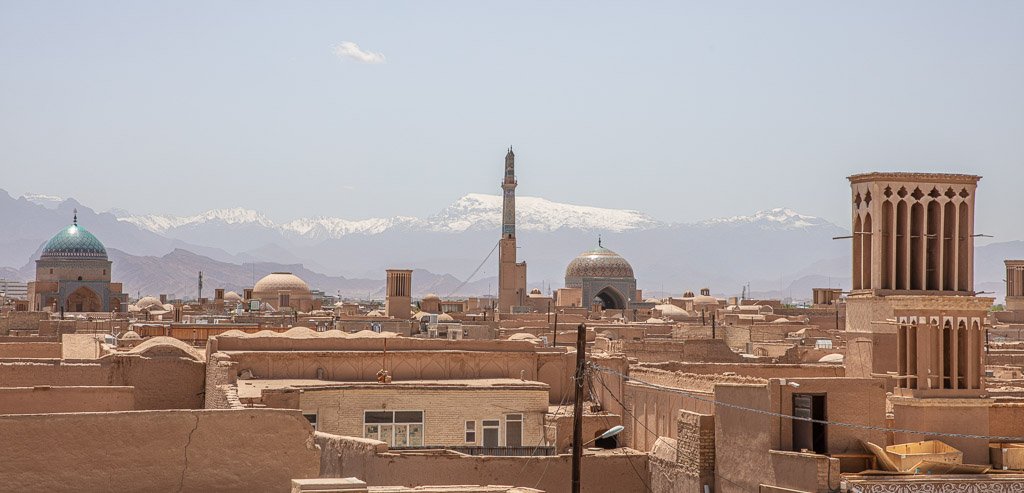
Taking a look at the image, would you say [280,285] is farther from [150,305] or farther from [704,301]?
[704,301]

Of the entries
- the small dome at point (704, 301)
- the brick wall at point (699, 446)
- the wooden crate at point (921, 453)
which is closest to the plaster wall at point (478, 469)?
the brick wall at point (699, 446)

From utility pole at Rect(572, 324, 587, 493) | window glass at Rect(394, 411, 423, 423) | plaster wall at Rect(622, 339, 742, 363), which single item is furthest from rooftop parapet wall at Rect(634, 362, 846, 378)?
utility pole at Rect(572, 324, 587, 493)

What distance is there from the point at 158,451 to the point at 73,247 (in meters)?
64.9

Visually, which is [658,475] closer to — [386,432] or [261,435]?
[386,432]

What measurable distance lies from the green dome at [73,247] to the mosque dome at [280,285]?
39.7ft

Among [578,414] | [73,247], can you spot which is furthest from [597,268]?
[578,414]

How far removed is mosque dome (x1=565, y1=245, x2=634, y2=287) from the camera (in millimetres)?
86938

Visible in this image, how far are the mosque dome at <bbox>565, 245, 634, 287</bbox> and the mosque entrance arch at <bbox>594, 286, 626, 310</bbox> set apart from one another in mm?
1063

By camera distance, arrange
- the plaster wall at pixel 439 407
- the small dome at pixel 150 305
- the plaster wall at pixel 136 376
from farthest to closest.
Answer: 1. the small dome at pixel 150 305
2. the plaster wall at pixel 439 407
3. the plaster wall at pixel 136 376

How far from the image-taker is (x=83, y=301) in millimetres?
73438

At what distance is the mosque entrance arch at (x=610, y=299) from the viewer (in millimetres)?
86838

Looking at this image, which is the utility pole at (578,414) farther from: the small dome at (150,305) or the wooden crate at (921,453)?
the small dome at (150,305)

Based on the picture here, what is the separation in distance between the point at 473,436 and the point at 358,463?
20.1ft

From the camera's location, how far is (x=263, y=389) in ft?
66.2
